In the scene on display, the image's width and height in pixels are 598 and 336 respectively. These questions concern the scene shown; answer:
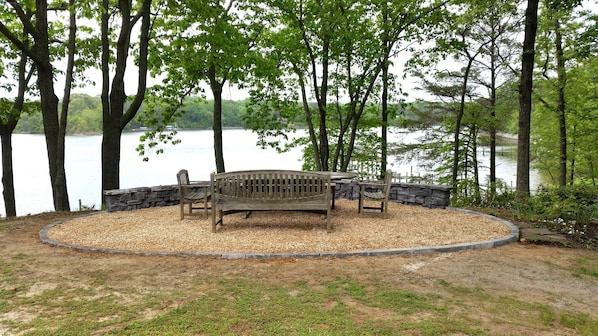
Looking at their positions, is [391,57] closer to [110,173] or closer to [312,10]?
[312,10]

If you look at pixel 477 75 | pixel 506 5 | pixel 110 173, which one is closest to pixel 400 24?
pixel 506 5

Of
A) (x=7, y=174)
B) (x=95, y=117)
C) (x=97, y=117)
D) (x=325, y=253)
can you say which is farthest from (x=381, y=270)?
(x=95, y=117)

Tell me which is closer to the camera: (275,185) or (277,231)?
(275,185)

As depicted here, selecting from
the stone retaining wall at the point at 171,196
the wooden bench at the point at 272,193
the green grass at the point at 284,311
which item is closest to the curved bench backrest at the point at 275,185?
the wooden bench at the point at 272,193

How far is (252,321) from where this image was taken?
293 centimetres

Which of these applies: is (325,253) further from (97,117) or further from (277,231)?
(97,117)

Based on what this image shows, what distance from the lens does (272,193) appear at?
5.82m

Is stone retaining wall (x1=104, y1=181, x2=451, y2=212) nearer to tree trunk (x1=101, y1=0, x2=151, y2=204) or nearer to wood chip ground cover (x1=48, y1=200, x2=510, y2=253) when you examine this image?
wood chip ground cover (x1=48, y1=200, x2=510, y2=253)

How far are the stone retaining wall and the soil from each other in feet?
8.40

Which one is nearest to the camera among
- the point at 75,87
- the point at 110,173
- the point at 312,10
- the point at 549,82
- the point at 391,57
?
the point at 110,173

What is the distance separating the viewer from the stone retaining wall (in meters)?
7.73

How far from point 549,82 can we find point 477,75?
8.11 feet

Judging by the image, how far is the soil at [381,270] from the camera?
3693mm

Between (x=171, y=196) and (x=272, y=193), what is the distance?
11.4ft
